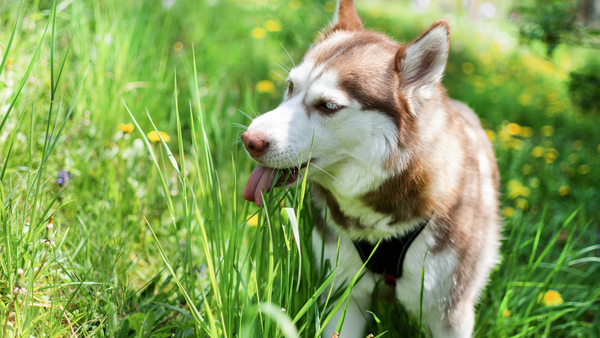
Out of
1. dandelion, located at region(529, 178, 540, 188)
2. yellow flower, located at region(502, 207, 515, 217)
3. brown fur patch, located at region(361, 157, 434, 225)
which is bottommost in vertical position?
yellow flower, located at region(502, 207, 515, 217)

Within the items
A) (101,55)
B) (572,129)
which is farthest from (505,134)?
(101,55)

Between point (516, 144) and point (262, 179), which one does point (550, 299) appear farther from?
point (516, 144)

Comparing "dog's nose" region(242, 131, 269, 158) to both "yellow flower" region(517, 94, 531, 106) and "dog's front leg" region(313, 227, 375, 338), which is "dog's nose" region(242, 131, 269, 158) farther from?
"yellow flower" region(517, 94, 531, 106)

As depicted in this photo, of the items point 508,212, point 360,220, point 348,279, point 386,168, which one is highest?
point 386,168

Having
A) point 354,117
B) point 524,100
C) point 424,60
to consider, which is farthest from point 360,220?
point 524,100

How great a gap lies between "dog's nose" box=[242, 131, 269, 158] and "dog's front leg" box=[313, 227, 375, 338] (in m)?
0.49

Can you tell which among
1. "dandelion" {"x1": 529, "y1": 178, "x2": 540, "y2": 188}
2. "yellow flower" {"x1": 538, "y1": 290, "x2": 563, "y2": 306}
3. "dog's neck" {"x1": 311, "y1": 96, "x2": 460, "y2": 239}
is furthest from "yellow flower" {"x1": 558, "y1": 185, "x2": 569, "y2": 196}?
"dog's neck" {"x1": 311, "y1": 96, "x2": 460, "y2": 239}

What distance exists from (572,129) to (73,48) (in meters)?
4.87

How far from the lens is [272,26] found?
177 inches

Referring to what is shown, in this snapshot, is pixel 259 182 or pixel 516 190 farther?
pixel 516 190

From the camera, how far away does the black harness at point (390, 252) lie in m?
1.65

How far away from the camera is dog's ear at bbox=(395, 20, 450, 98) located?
153 centimetres

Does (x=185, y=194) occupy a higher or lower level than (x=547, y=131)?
higher

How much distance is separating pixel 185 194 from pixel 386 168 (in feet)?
2.55
